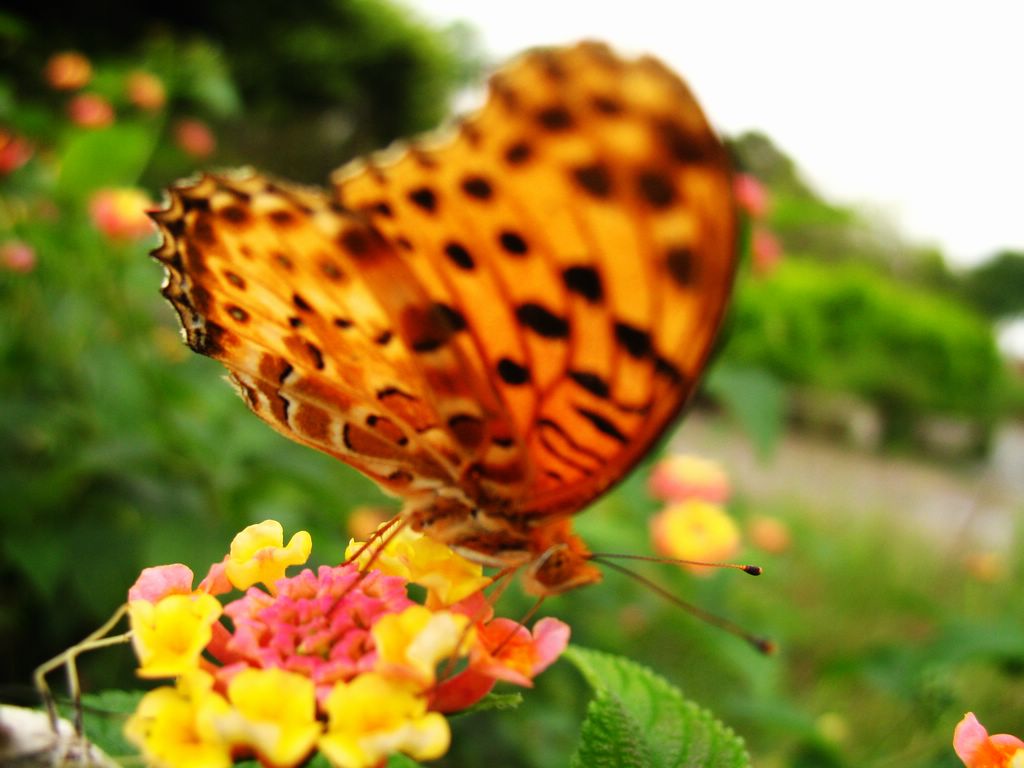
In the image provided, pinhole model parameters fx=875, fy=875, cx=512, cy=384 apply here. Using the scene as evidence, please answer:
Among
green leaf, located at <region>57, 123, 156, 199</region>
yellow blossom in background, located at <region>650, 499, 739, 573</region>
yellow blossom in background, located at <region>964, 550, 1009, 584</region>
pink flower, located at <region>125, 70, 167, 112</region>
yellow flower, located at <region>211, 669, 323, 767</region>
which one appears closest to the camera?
yellow flower, located at <region>211, 669, 323, 767</region>

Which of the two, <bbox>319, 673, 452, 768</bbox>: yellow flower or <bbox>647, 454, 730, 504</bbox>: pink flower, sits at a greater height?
<bbox>319, 673, 452, 768</bbox>: yellow flower

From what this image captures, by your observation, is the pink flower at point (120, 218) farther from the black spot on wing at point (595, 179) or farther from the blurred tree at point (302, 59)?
the blurred tree at point (302, 59)

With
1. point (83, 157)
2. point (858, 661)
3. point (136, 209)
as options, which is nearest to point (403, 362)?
point (858, 661)

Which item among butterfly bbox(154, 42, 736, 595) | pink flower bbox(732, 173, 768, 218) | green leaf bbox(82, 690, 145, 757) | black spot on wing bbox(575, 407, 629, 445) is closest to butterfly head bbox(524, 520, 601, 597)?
butterfly bbox(154, 42, 736, 595)

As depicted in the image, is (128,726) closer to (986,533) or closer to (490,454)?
(490,454)

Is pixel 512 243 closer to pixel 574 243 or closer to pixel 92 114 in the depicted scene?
pixel 574 243

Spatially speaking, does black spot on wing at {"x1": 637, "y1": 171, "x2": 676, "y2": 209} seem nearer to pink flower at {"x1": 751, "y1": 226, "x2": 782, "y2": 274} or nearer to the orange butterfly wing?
the orange butterfly wing
